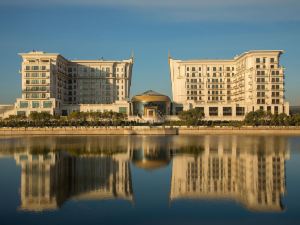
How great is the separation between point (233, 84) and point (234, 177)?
11619 cm

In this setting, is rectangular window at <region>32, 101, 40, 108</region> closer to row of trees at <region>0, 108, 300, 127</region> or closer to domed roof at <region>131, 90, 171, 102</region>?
row of trees at <region>0, 108, 300, 127</region>

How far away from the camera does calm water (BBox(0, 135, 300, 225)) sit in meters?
21.6

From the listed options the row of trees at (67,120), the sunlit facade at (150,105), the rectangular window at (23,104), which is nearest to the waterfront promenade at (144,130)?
the row of trees at (67,120)

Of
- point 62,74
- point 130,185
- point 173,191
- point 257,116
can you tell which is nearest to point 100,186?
point 130,185

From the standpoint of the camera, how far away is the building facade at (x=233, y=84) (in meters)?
127

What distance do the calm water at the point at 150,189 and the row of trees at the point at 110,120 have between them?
5925cm

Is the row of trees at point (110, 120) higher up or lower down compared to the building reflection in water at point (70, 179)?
higher up

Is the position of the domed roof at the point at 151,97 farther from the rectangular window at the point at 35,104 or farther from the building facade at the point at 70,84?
the rectangular window at the point at 35,104

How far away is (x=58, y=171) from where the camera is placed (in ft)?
116

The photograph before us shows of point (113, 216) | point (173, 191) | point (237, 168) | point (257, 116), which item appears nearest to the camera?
point (113, 216)

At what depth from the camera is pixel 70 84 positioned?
145 m

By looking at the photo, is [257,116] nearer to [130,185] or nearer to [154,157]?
[154,157]

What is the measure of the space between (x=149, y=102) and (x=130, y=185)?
100846 mm

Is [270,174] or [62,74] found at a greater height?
[62,74]
